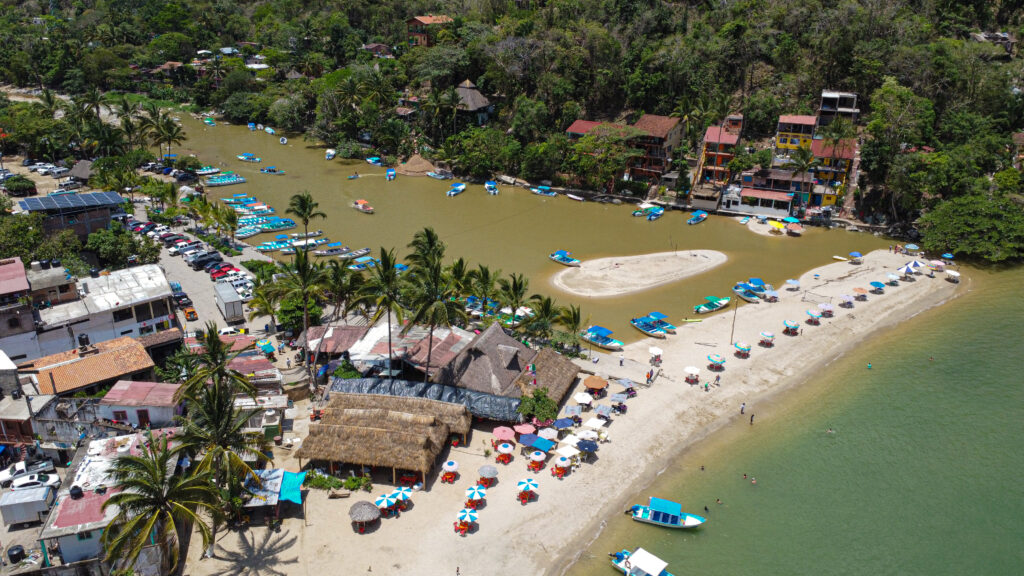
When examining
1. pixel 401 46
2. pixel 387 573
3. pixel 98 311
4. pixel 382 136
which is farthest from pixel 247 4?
pixel 387 573

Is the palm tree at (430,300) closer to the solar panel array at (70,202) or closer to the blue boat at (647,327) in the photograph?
the blue boat at (647,327)

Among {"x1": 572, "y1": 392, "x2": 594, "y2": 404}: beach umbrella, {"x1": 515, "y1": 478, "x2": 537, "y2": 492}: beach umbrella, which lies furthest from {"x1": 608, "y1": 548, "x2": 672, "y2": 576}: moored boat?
{"x1": 572, "y1": 392, "x2": 594, "y2": 404}: beach umbrella

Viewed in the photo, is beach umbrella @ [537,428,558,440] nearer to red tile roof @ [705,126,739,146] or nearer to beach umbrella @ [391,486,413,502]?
beach umbrella @ [391,486,413,502]

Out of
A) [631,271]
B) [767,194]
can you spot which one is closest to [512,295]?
[631,271]

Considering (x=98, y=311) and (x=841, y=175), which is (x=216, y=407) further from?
(x=841, y=175)

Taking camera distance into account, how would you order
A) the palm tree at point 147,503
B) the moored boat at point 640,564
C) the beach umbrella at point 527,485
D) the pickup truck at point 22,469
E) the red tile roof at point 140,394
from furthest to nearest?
1. the red tile roof at point 140,394
2. the beach umbrella at point 527,485
3. the pickup truck at point 22,469
4. the moored boat at point 640,564
5. the palm tree at point 147,503

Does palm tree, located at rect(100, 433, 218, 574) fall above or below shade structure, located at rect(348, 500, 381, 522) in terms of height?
above

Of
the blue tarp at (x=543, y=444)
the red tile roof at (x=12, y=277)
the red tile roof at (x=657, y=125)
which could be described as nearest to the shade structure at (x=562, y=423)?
the blue tarp at (x=543, y=444)

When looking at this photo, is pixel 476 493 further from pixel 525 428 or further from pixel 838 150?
pixel 838 150
